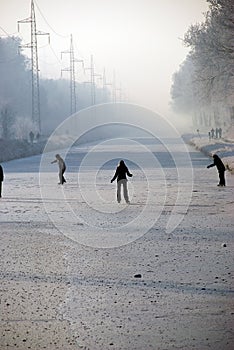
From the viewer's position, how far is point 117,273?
8547 mm

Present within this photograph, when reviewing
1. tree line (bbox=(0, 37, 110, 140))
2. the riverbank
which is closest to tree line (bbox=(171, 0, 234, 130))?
the riverbank

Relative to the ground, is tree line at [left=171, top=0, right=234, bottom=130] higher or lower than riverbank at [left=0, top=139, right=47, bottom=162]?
higher

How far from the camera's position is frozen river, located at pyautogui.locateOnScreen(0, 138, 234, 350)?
5984 millimetres

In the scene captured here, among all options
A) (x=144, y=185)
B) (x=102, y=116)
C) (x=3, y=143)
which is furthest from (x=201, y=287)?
(x=102, y=116)

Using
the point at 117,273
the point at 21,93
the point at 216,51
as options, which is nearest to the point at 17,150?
the point at 216,51

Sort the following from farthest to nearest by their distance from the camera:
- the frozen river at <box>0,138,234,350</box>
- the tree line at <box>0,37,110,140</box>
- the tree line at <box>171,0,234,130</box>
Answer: the tree line at <box>0,37,110,140</box> → the tree line at <box>171,0,234,130</box> → the frozen river at <box>0,138,234,350</box>

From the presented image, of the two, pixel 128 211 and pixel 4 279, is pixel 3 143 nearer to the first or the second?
pixel 128 211

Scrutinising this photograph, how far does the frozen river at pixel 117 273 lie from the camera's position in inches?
236

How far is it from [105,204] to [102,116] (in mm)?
99062

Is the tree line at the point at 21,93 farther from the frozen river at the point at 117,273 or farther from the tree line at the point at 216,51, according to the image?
the frozen river at the point at 117,273

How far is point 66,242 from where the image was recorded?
36.6ft

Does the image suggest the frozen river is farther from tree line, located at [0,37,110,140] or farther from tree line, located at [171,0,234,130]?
tree line, located at [0,37,110,140]

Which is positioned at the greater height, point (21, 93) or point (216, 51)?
point (21, 93)

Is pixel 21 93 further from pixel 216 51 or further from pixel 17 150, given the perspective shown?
pixel 216 51
